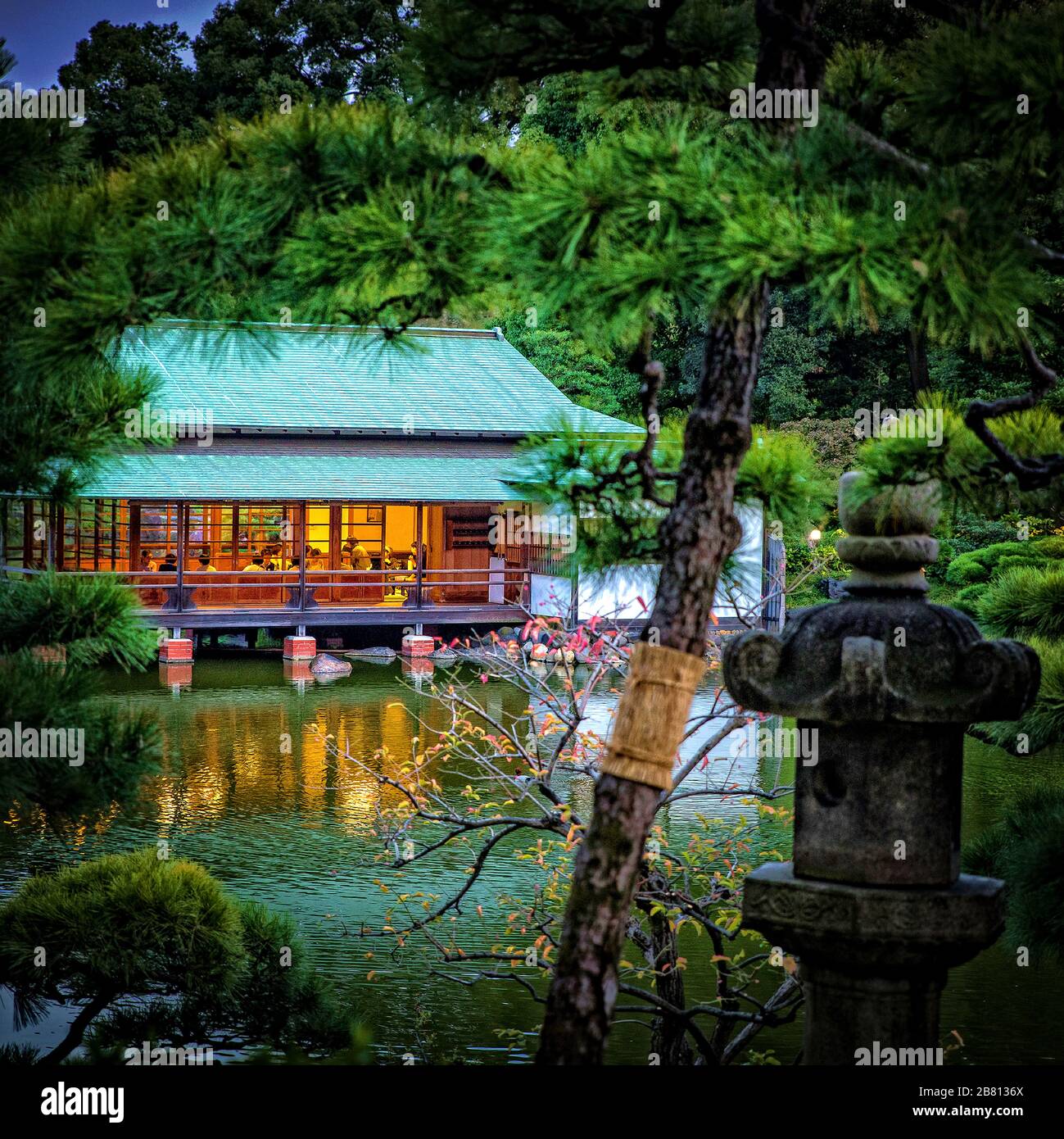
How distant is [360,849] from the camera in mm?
11102

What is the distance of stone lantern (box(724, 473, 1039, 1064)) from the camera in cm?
342

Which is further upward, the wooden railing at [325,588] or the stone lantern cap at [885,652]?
the stone lantern cap at [885,652]

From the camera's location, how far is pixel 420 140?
3.50m

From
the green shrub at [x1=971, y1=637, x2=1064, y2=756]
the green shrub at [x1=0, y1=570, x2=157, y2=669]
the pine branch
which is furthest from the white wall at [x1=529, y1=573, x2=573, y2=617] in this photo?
the pine branch

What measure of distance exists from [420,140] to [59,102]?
3.91ft

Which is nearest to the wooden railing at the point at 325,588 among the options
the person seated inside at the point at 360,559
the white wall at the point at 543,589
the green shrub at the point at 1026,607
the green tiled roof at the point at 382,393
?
the white wall at the point at 543,589

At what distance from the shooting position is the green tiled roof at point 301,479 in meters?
22.1

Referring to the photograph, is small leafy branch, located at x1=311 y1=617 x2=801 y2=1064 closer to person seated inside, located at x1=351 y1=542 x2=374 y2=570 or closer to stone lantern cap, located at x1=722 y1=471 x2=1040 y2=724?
stone lantern cap, located at x1=722 y1=471 x2=1040 y2=724

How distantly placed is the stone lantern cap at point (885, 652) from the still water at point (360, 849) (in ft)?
5.39

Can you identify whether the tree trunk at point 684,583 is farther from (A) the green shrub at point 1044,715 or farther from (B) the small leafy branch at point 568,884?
(B) the small leafy branch at point 568,884

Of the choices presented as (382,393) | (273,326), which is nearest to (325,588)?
(382,393)

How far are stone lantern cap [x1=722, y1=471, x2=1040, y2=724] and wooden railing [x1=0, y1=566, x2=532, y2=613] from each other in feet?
57.1
